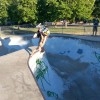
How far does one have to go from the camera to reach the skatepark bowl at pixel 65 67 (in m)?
13.5

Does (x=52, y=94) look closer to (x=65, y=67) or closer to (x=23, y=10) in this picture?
(x=65, y=67)

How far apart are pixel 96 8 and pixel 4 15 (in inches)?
566

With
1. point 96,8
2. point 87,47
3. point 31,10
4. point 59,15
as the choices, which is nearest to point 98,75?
point 87,47

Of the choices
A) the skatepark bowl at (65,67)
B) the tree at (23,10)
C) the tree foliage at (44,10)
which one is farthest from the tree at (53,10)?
the skatepark bowl at (65,67)

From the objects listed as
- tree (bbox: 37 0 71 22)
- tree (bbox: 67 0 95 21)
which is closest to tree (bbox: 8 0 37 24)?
tree (bbox: 37 0 71 22)

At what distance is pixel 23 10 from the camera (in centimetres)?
3609

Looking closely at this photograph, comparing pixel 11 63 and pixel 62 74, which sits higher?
pixel 11 63

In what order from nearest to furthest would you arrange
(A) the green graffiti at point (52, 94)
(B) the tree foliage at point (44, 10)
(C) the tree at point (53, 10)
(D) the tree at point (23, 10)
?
(A) the green graffiti at point (52, 94) → (C) the tree at point (53, 10) → (B) the tree foliage at point (44, 10) → (D) the tree at point (23, 10)

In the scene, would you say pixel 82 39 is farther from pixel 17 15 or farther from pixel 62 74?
pixel 17 15

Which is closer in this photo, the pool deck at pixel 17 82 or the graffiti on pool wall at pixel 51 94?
the pool deck at pixel 17 82

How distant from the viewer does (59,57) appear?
2084 centimetres

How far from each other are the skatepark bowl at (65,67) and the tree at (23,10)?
11.6 meters

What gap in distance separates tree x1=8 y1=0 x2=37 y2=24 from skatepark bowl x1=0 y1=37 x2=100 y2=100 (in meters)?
11.6

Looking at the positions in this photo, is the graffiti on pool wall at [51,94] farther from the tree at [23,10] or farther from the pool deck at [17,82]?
the tree at [23,10]
